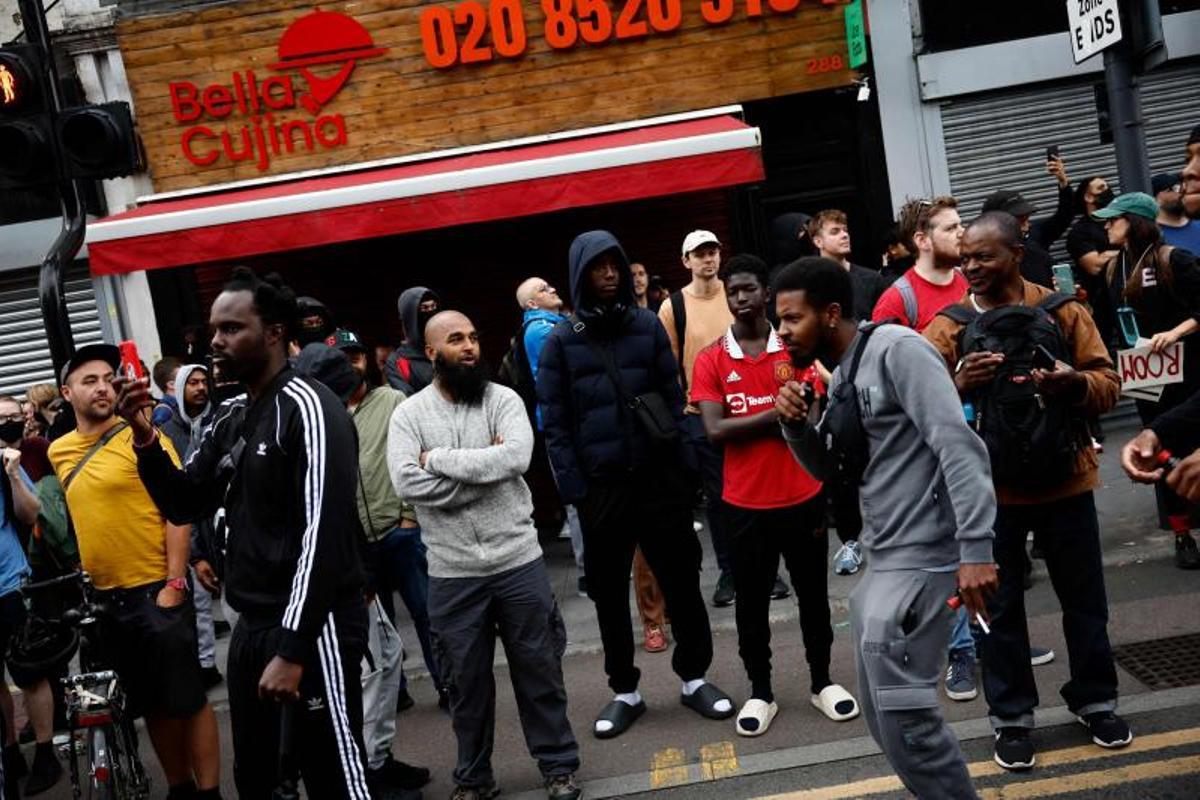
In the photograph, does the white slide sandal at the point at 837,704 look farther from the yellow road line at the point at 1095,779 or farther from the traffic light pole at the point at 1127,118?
the traffic light pole at the point at 1127,118

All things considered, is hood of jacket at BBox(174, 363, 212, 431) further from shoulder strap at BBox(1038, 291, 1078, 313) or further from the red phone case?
shoulder strap at BBox(1038, 291, 1078, 313)

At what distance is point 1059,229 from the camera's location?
387 inches

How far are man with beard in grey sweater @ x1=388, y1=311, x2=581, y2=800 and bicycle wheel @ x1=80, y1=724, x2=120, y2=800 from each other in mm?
1417

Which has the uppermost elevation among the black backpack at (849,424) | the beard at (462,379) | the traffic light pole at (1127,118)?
the traffic light pole at (1127,118)

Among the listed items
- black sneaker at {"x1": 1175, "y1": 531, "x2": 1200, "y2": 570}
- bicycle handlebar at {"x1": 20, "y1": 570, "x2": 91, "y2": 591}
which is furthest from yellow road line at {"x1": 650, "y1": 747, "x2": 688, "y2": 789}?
black sneaker at {"x1": 1175, "y1": 531, "x2": 1200, "y2": 570}

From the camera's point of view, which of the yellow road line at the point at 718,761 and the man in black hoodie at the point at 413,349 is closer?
the yellow road line at the point at 718,761

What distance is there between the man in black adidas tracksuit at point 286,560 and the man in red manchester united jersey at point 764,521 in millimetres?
2194

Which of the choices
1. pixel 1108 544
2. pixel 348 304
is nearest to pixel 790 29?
pixel 348 304

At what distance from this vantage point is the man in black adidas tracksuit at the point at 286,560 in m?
4.03

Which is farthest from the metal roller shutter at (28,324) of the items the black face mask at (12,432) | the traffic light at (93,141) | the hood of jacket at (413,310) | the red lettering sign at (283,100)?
the hood of jacket at (413,310)

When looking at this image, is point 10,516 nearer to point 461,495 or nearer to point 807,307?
point 461,495

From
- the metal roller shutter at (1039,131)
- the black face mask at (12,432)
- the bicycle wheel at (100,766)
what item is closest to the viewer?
the bicycle wheel at (100,766)

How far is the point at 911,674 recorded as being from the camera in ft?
13.3

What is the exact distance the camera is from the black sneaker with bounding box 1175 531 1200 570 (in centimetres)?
732
